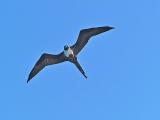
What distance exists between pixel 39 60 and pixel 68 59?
8.83 ft

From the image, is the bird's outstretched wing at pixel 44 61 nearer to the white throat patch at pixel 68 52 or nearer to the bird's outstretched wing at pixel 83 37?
the white throat patch at pixel 68 52

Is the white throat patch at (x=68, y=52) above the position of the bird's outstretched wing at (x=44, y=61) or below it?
below

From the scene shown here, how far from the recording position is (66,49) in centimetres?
7275

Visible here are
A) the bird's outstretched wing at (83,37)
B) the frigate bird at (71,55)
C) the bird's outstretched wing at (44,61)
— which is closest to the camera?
the frigate bird at (71,55)

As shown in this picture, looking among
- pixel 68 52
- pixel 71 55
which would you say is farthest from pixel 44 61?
pixel 71 55

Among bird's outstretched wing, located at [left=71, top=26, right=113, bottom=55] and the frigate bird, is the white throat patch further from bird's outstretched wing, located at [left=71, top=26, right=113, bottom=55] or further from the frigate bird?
bird's outstretched wing, located at [left=71, top=26, right=113, bottom=55]

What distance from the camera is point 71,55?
72375 millimetres

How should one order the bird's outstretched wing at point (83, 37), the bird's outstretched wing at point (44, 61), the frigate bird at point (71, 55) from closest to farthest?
the frigate bird at point (71, 55) < the bird's outstretched wing at point (83, 37) < the bird's outstretched wing at point (44, 61)

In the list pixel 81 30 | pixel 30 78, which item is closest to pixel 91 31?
pixel 81 30

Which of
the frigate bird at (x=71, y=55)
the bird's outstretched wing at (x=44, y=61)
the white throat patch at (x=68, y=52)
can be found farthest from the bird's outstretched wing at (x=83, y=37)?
the bird's outstretched wing at (x=44, y=61)

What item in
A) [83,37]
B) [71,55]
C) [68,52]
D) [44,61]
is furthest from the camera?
[44,61]

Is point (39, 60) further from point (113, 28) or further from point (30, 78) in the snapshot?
point (113, 28)

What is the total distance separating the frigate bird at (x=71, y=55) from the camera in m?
72.5

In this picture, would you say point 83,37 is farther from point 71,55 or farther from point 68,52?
point 71,55
